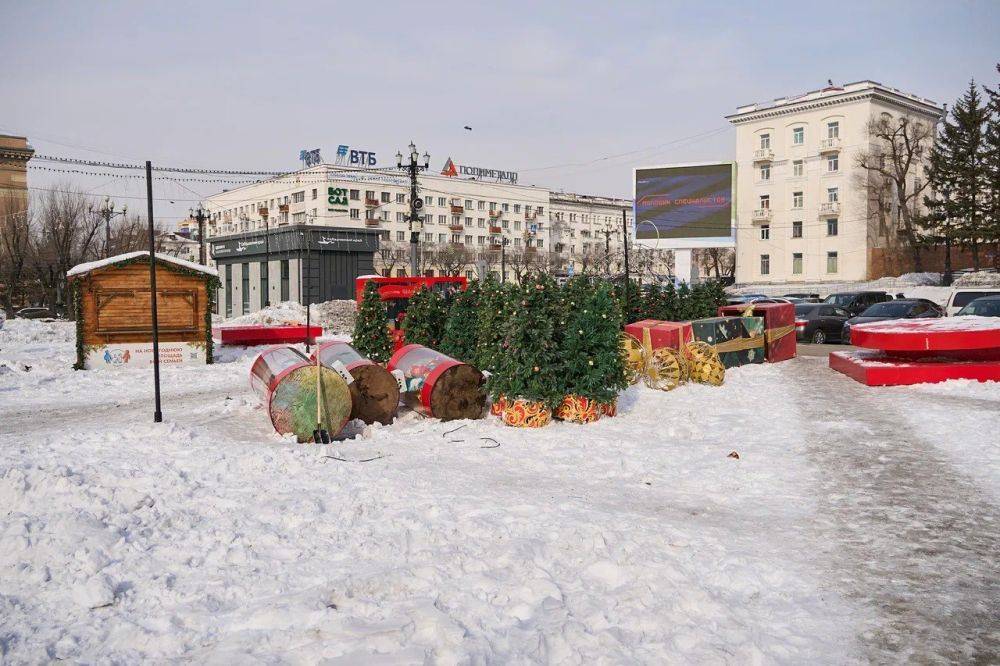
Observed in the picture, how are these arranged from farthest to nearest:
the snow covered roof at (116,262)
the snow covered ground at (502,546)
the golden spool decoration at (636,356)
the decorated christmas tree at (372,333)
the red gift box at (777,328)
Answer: the red gift box at (777,328) → the snow covered roof at (116,262) → the decorated christmas tree at (372,333) → the golden spool decoration at (636,356) → the snow covered ground at (502,546)

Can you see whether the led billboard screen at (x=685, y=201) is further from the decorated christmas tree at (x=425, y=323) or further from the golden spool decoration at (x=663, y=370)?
the golden spool decoration at (x=663, y=370)

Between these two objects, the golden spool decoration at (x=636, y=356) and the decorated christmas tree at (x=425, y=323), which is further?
the decorated christmas tree at (x=425, y=323)

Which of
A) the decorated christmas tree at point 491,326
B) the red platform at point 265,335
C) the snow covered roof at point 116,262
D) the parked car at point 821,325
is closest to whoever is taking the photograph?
the decorated christmas tree at point 491,326

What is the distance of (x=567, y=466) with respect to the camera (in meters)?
9.32

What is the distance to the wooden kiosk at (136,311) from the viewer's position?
775 inches

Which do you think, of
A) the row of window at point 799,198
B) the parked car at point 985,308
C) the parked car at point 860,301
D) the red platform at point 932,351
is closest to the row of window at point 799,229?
the row of window at point 799,198

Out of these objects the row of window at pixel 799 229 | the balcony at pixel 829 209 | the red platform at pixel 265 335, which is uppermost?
the balcony at pixel 829 209

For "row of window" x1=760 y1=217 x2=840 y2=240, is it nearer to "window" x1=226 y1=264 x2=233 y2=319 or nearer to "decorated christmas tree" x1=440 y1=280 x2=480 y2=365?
"window" x1=226 y1=264 x2=233 y2=319

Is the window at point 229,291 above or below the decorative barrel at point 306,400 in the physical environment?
above

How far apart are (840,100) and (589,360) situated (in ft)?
194

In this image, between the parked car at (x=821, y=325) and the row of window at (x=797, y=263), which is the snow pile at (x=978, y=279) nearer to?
the row of window at (x=797, y=263)

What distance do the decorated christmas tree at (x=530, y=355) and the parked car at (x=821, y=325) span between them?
62.8 ft

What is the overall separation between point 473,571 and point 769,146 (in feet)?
221

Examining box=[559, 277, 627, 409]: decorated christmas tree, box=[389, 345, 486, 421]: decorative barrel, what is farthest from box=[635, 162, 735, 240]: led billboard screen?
box=[389, 345, 486, 421]: decorative barrel
